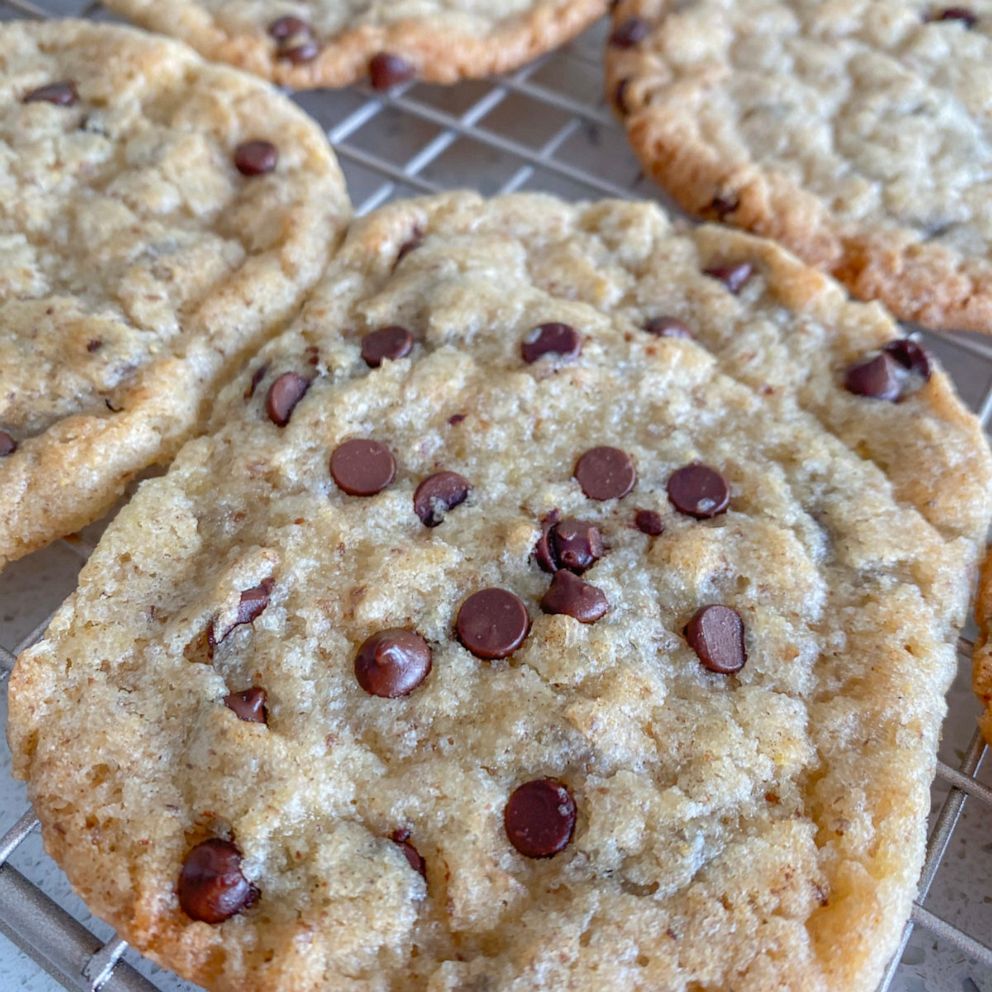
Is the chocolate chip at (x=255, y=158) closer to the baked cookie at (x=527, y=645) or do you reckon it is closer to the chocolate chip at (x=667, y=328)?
the baked cookie at (x=527, y=645)

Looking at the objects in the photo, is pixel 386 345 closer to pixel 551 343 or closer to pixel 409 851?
pixel 551 343

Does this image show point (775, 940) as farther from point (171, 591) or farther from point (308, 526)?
point (171, 591)

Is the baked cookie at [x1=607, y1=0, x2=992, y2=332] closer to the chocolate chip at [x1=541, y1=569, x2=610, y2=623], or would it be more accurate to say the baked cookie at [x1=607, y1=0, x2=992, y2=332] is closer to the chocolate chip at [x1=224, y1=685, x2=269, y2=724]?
the chocolate chip at [x1=541, y1=569, x2=610, y2=623]

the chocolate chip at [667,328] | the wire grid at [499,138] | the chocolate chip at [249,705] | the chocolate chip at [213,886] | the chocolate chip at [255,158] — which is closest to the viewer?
the chocolate chip at [213,886]

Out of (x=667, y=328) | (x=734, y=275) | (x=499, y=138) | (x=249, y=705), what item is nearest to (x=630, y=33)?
(x=499, y=138)

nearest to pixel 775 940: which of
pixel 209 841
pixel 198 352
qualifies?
pixel 209 841

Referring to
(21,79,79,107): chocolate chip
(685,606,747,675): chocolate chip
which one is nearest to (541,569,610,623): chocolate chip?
(685,606,747,675): chocolate chip

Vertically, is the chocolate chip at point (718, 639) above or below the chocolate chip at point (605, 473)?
below

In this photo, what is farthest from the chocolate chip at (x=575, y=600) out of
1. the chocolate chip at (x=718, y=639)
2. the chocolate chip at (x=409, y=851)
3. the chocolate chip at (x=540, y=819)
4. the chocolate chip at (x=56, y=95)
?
the chocolate chip at (x=56, y=95)
